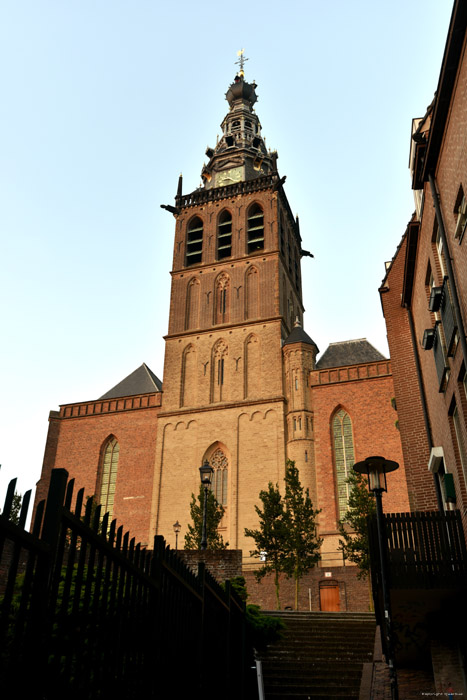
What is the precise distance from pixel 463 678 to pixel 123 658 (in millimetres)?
8789

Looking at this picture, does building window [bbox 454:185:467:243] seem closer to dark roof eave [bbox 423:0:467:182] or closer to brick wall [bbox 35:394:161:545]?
dark roof eave [bbox 423:0:467:182]

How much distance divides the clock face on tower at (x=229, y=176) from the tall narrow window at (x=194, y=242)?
14.1ft

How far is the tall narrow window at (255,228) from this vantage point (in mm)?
42750

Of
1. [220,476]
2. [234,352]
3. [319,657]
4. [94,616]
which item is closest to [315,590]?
[220,476]

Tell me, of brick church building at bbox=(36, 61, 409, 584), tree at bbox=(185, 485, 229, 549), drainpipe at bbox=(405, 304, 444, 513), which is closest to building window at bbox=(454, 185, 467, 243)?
drainpipe at bbox=(405, 304, 444, 513)

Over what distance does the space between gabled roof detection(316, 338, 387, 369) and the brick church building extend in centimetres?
10

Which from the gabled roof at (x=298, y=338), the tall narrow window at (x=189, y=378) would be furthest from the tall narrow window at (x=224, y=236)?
the gabled roof at (x=298, y=338)

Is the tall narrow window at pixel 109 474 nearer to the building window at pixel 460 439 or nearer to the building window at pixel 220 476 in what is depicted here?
the building window at pixel 220 476

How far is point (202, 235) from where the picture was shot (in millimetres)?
44906

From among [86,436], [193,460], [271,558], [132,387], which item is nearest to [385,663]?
[271,558]

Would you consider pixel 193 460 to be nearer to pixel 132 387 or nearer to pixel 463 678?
pixel 132 387

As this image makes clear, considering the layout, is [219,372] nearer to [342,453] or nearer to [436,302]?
[342,453]

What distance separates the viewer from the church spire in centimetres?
4928

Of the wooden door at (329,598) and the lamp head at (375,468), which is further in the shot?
the wooden door at (329,598)
